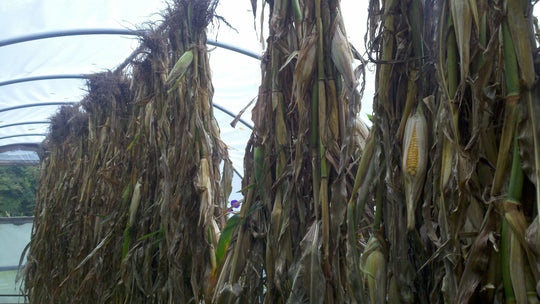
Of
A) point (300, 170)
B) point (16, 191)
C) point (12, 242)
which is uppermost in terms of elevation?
point (300, 170)

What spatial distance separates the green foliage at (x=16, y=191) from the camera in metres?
10.1

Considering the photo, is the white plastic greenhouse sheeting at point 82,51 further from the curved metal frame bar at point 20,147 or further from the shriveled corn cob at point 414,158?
the curved metal frame bar at point 20,147

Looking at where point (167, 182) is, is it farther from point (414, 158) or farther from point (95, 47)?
point (95, 47)

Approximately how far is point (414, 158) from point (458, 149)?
2.8 inches

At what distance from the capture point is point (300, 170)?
0.76 metres

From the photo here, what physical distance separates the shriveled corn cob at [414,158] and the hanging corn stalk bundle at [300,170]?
12cm

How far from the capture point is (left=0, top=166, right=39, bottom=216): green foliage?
10.1 meters

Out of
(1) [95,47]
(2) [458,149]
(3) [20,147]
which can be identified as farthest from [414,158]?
(3) [20,147]

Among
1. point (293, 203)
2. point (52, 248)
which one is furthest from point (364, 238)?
point (52, 248)

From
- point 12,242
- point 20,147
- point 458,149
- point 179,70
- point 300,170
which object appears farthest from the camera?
point 12,242

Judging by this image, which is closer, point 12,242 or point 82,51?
point 82,51

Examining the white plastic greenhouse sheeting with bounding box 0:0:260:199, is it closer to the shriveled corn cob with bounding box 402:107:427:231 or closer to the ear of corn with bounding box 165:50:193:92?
the ear of corn with bounding box 165:50:193:92

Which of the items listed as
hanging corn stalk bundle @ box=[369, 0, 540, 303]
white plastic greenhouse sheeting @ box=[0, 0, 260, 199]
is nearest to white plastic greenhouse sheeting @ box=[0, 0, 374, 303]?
white plastic greenhouse sheeting @ box=[0, 0, 260, 199]

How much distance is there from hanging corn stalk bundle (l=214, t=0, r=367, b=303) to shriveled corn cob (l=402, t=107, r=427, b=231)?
12 centimetres
